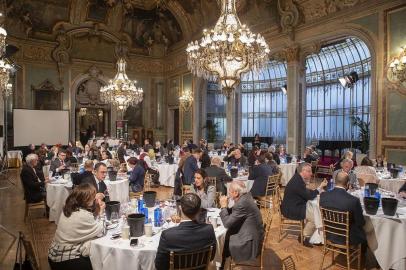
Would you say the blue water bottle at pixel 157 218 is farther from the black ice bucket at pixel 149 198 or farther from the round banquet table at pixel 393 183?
the round banquet table at pixel 393 183

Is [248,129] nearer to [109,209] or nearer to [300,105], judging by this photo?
[300,105]

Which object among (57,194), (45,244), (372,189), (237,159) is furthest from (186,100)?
(372,189)

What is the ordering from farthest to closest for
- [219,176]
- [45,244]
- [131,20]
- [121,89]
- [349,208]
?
[131,20] → [121,89] → [219,176] → [45,244] → [349,208]

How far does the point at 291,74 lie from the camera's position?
41.5 ft

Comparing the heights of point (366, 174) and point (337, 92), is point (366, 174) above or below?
below

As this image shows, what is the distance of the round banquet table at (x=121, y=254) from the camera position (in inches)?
124

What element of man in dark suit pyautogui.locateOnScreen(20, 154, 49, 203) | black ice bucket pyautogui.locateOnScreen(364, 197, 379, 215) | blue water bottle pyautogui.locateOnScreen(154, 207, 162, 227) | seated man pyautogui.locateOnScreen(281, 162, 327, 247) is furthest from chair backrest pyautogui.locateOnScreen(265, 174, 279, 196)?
man in dark suit pyautogui.locateOnScreen(20, 154, 49, 203)

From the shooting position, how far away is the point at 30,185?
670 centimetres

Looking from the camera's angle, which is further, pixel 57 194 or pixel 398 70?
pixel 398 70

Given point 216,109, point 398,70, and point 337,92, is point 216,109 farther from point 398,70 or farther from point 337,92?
point 398,70

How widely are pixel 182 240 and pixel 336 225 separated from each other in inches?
95.5

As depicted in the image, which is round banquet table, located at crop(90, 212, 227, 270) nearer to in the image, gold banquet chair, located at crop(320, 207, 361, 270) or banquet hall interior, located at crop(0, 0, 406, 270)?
banquet hall interior, located at crop(0, 0, 406, 270)

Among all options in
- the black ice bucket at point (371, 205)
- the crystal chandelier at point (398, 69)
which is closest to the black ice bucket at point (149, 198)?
the black ice bucket at point (371, 205)

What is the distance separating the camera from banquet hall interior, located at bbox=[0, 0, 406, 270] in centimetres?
375
